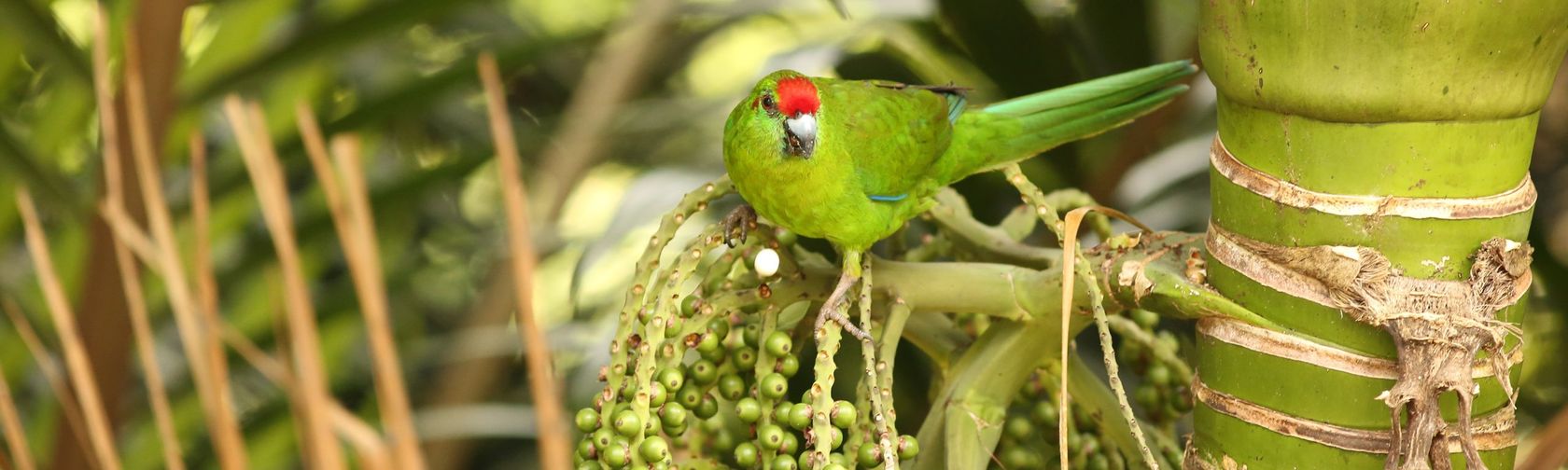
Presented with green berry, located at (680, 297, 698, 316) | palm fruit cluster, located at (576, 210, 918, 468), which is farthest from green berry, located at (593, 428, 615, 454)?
green berry, located at (680, 297, 698, 316)

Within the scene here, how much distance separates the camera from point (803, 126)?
1.08m

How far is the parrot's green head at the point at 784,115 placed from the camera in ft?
3.51

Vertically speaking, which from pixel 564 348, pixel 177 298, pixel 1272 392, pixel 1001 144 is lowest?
pixel 564 348

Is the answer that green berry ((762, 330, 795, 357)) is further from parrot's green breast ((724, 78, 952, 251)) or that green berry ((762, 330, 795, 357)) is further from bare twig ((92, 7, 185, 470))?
bare twig ((92, 7, 185, 470))

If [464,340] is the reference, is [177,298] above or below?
above

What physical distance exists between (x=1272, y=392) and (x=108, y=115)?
0.63m

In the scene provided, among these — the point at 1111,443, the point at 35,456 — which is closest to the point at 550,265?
the point at 35,456

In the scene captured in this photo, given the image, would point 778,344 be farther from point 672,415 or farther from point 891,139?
point 891,139

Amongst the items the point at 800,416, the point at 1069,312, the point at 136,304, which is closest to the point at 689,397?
the point at 800,416

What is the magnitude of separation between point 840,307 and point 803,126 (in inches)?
11.0

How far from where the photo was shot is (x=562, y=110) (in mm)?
2006

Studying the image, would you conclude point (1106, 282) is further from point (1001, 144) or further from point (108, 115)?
point (108, 115)

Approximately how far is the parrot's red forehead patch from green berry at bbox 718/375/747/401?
0.28m

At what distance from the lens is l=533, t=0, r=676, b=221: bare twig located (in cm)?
160
